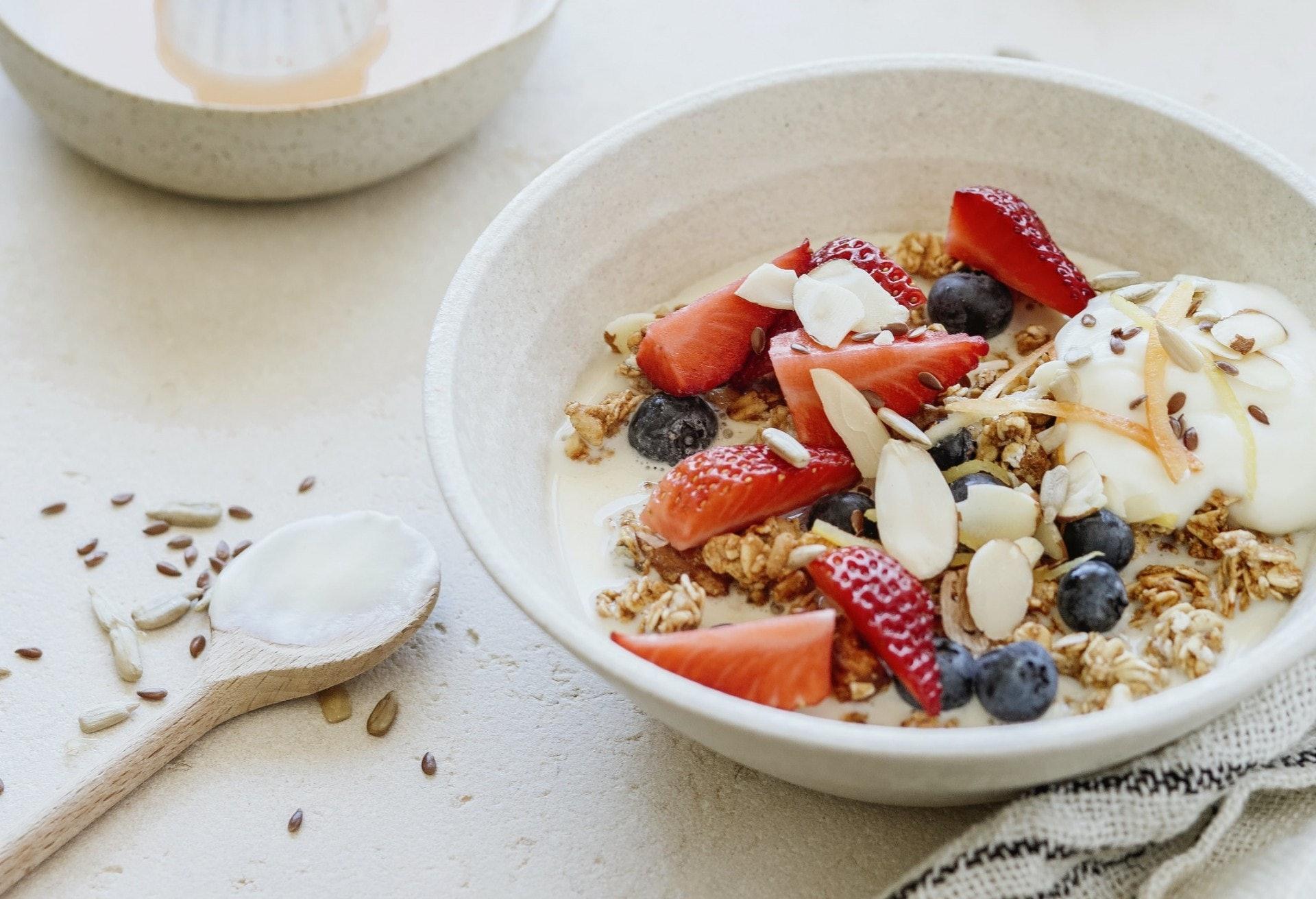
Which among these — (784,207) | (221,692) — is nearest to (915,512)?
(784,207)

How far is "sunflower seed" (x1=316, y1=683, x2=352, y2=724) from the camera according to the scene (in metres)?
1.23

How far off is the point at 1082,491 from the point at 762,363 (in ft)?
1.11

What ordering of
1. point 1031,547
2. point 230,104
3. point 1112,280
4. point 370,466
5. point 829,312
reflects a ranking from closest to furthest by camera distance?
point 1031,547 < point 829,312 < point 1112,280 < point 370,466 < point 230,104

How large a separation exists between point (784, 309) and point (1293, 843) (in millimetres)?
646

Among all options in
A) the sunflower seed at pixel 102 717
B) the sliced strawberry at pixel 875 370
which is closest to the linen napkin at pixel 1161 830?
the sliced strawberry at pixel 875 370

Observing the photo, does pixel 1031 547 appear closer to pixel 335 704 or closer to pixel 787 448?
pixel 787 448

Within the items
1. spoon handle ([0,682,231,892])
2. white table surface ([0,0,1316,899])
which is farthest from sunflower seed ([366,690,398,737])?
spoon handle ([0,682,231,892])

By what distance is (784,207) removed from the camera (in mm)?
1486

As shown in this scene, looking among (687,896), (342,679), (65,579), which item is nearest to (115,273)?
(65,579)

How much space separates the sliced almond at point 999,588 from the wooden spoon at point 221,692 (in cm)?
53

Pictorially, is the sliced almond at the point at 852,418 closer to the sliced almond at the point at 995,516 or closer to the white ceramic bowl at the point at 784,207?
the sliced almond at the point at 995,516

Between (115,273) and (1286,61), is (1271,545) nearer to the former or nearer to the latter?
(1286,61)

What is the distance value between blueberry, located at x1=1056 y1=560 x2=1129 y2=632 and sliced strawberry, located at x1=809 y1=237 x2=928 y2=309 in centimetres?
35

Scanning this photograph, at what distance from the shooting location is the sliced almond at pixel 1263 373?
1.14 meters
